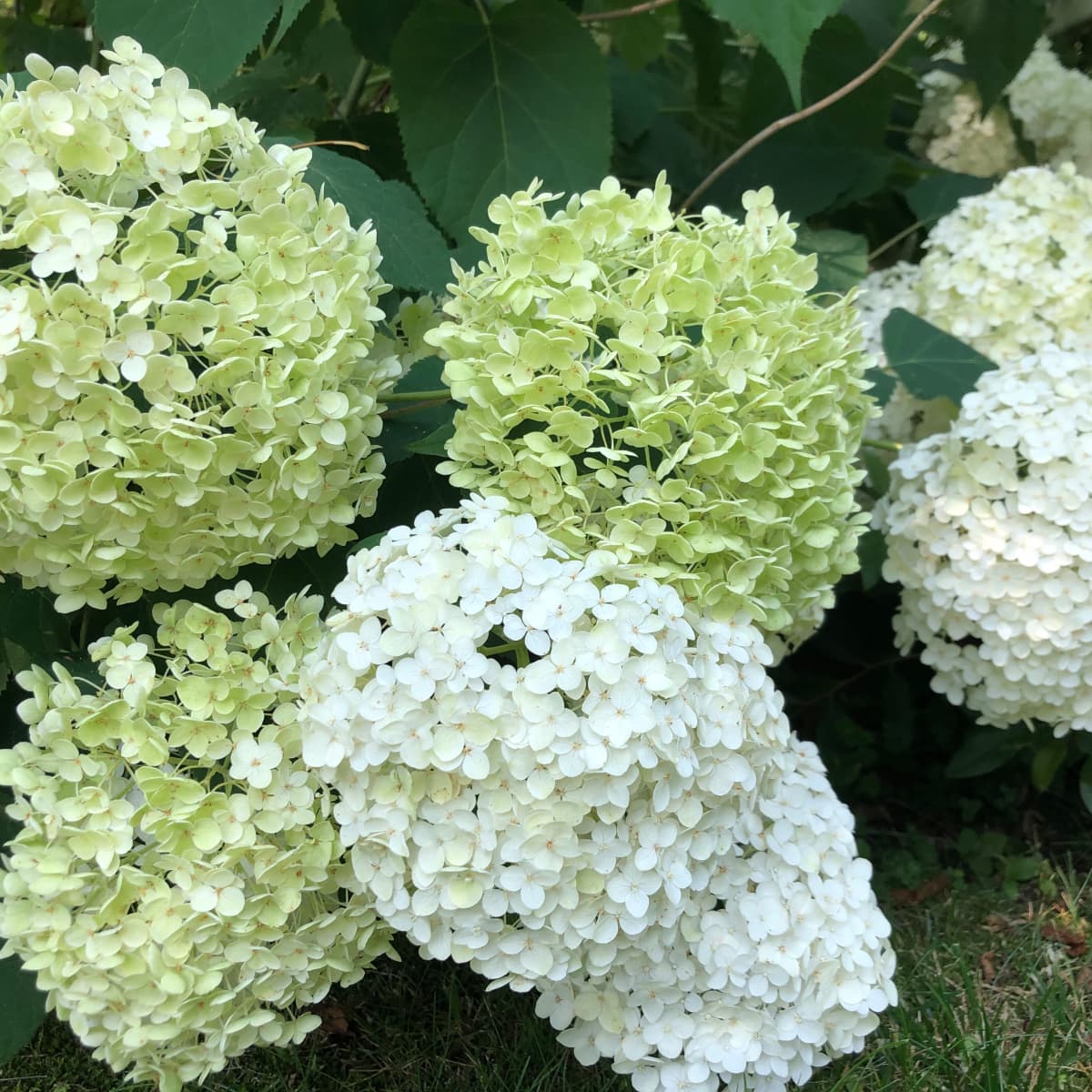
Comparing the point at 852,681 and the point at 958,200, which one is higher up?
the point at 958,200

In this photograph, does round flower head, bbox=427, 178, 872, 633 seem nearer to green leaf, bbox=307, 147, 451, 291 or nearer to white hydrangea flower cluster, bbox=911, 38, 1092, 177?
green leaf, bbox=307, 147, 451, 291

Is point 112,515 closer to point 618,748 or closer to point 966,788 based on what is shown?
point 618,748

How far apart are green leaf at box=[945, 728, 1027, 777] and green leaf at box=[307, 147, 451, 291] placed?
4.24 ft

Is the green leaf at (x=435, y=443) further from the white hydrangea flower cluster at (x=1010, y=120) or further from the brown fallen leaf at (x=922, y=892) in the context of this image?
the white hydrangea flower cluster at (x=1010, y=120)

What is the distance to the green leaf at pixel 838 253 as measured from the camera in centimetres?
213

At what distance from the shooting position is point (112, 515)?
110cm

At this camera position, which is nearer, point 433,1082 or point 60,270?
point 60,270

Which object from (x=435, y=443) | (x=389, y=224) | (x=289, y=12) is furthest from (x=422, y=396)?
(x=289, y=12)

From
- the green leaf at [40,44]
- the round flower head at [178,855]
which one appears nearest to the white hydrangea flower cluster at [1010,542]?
the round flower head at [178,855]

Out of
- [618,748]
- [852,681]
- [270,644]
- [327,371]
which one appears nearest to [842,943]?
[618,748]

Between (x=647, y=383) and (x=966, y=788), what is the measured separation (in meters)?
1.51

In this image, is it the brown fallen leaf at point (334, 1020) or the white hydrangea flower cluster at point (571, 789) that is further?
the brown fallen leaf at point (334, 1020)

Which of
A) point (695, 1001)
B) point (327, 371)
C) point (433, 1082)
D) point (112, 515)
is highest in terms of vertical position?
point (327, 371)

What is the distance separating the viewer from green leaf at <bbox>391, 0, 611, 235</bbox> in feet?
5.34
